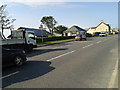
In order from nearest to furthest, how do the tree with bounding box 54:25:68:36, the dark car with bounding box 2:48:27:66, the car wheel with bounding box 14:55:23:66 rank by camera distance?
the dark car with bounding box 2:48:27:66 < the car wheel with bounding box 14:55:23:66 < the tree with bounding box 54:25:68:36

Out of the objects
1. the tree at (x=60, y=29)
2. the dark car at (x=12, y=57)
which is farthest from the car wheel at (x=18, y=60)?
the tree at (x=60, y=29)

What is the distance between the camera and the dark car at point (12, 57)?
795cm

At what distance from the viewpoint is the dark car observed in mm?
7952

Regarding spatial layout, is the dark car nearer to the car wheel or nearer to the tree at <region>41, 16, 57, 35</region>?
the car wheel

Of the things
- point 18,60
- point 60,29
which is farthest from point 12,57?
point 60,29

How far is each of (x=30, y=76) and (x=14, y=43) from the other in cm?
842

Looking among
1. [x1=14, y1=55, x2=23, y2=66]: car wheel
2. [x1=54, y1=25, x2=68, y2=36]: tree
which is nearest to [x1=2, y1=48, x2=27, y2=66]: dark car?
[x1=14, y1=55, x2=23, y2=66]: car wheel

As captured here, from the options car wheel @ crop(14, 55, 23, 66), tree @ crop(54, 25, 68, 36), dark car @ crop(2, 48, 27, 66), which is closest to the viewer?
dark car @ crop(2, 48, 27, 66)

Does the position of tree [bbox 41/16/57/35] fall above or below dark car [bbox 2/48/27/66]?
above

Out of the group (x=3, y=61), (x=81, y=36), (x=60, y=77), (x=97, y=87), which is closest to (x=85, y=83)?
(x=97, y=87)

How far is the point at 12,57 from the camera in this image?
8391mm

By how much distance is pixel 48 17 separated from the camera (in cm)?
8506

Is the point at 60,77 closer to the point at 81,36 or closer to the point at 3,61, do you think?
the point at 3,61

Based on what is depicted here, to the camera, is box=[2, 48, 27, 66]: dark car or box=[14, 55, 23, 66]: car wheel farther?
box=[14, 55, 23, 66]: car wheel
